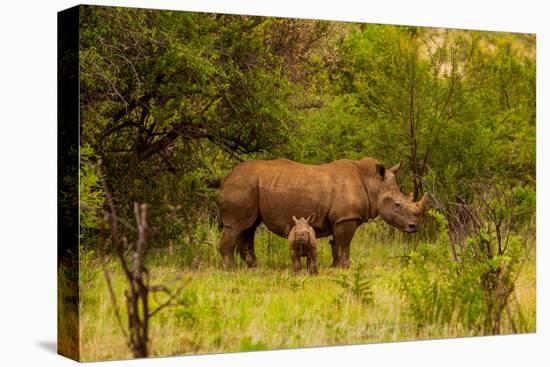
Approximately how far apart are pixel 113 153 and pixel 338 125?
10.0 feet

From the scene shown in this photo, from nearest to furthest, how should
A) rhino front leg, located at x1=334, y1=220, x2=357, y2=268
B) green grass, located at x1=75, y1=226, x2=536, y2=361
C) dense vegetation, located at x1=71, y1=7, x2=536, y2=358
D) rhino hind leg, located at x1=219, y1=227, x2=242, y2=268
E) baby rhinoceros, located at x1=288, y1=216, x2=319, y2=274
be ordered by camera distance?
green grass, located at x1=75, y1=226, x2=536, y2=361, dense vegetation, located at x1=71, y1=7, x2=536, y2=358, baby rhinoceros, located at x1=288, y1=216, x2=319, y2=274, rhino hind leg, located at x1=219, y1=227, x2=242, y2=268, rhino front leg, located at x1=334, y1=220, x2=357, y2=268

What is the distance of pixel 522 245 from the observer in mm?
15109

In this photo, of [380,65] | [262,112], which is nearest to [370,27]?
[380,65]

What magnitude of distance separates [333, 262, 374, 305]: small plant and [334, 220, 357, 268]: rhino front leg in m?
0.68

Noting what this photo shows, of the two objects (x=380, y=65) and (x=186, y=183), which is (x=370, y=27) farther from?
(x=186, y=183)

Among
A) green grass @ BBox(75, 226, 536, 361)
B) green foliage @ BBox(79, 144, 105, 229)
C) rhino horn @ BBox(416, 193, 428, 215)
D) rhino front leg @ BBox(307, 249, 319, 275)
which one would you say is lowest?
green grass @ BBox(75, 226, 536, 361)

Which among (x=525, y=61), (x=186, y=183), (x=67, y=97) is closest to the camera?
(x=67, y=97)

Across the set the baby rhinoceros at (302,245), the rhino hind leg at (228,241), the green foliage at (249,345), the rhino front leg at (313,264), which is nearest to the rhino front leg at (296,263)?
the baby rhinoceros at (302,245)

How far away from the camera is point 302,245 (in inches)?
559

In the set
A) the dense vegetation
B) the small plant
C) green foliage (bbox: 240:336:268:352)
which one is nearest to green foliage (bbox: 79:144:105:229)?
the dense vegetation

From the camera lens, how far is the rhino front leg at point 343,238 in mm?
14741

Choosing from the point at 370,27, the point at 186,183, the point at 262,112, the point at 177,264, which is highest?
the point at 370,27

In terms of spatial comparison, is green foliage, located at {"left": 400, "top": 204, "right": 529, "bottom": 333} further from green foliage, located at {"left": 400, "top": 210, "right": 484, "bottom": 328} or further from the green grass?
the green grass

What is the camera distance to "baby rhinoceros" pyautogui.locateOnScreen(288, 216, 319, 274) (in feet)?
46.3
